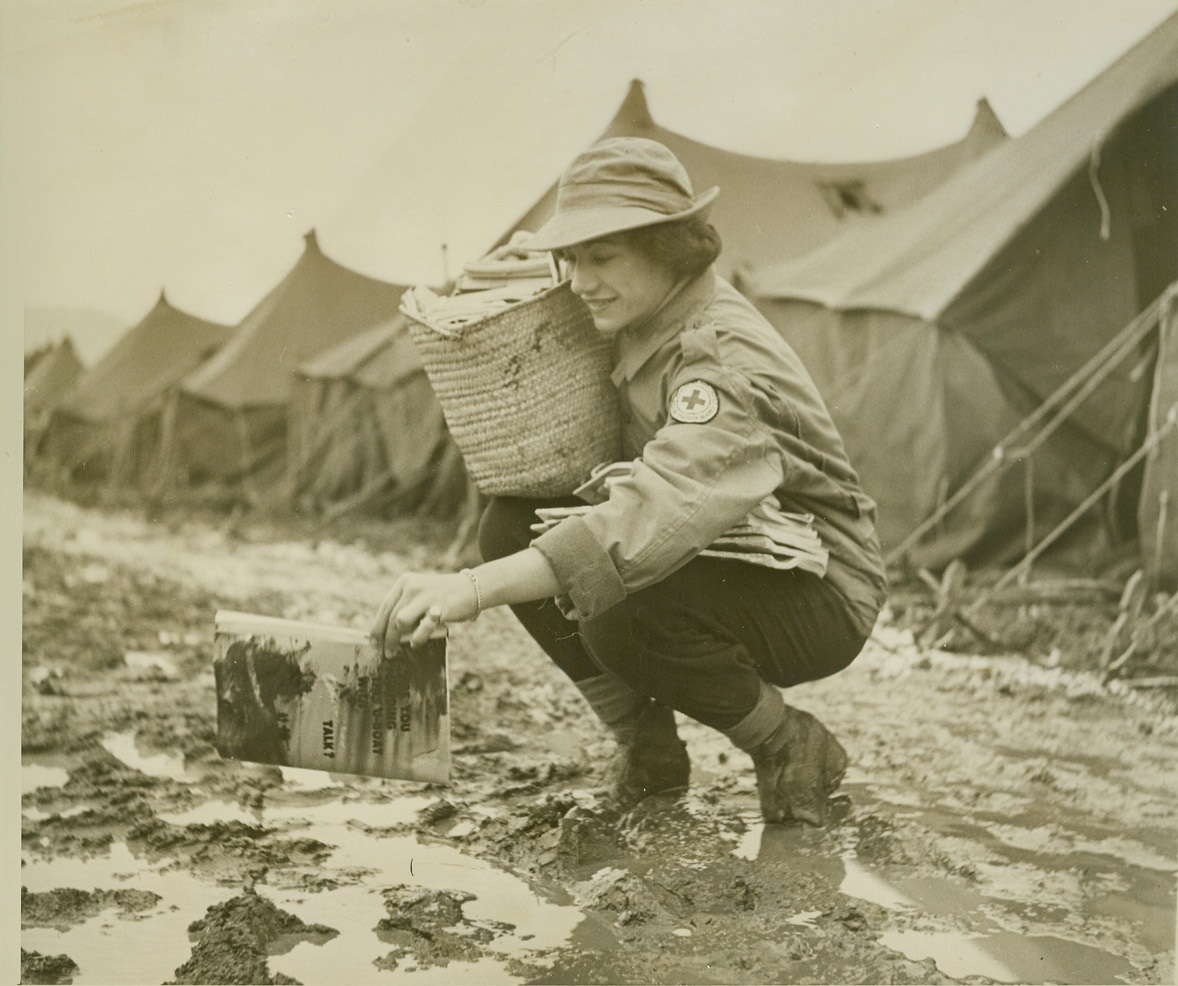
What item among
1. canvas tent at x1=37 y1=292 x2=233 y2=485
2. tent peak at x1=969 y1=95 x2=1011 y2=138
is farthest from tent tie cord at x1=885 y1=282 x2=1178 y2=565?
canvas tent at x1=37 y1=292 x2=233 y2=485

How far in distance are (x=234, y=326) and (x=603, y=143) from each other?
974 mm

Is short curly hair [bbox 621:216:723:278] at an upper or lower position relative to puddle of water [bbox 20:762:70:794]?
upper

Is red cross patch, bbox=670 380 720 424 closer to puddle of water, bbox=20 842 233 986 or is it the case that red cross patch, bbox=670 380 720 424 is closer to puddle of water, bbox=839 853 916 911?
puddle of water, bbox=839 853 916 911

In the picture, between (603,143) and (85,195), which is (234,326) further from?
(603,143)

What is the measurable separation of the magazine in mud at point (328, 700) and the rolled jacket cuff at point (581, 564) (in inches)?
15.7

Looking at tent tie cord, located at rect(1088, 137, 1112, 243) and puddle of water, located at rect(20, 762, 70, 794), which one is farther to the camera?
puddle of water, located at rect(20, 762, 70, 794)

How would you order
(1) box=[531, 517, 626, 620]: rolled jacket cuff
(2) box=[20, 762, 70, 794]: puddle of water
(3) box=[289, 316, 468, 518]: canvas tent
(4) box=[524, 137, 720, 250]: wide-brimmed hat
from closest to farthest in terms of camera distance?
(1) box=[531, 517, 626, 620]: rolled jacket cuff
(4) box=[524, 137, 720, 250]: wide-brimmed hat
(3) box=[289, 316, 468, 518]: canvas tent
(2) box=[20, 762, 70, 794]: puddle of water

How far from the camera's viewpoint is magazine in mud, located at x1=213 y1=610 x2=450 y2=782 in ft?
8.79

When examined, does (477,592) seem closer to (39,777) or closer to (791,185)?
(791,185)

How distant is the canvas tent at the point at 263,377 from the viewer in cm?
291

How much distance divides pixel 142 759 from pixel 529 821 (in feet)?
3.11

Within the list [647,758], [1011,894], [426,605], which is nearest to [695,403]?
[426,605]

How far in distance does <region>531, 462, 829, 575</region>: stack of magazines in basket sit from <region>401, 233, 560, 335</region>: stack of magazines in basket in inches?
16.3

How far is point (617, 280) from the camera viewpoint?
261 cm
